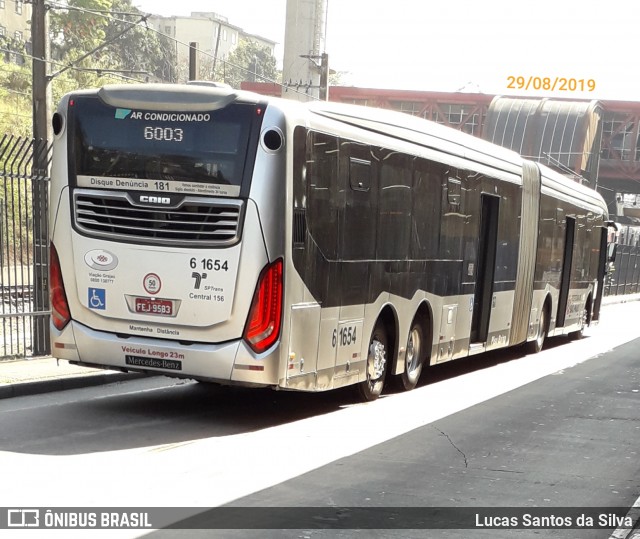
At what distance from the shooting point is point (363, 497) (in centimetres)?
768

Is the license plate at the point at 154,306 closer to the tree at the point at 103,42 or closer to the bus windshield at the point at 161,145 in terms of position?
the bus windshield at the point at 161,145

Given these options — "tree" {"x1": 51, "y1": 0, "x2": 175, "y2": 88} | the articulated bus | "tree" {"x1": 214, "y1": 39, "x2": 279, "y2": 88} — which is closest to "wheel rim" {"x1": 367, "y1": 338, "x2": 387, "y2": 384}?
the articulated bus

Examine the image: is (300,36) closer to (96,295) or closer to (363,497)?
(96,295)

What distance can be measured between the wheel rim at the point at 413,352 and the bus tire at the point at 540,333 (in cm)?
787

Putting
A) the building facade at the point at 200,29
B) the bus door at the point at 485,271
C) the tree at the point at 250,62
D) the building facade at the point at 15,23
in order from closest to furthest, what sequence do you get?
1. the bus door at the point at 485,271
2. the building facade at the point at 15,23
3. the tree at the point at 250,62
4. the building facade at the point at 200,29

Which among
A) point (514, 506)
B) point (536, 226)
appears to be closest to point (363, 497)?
point (514, 506)

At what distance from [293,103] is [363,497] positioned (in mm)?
4208

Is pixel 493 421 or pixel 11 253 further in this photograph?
pixel 11 253

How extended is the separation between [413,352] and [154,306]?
186 inches

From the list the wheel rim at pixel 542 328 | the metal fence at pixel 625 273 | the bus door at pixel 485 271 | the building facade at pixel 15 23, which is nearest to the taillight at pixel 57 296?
the bus door at pixel 485 271

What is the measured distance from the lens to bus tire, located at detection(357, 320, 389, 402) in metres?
12.5

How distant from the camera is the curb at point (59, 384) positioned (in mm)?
11469

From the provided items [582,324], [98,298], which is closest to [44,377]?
[98,298]

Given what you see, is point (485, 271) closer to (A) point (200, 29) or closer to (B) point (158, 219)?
(B) point (158, 219)
